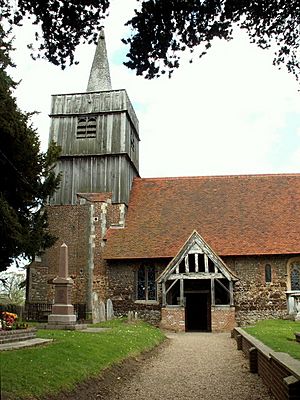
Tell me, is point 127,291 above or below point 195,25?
below

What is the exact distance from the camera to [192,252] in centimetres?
2283

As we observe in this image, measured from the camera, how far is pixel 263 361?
9930 mm

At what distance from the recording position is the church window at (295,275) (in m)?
23.8

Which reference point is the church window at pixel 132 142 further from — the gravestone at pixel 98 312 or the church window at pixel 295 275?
the church window at pixel 295 275

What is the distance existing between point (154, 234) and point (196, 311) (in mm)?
4720

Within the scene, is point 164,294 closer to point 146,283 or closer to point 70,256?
point 146,283

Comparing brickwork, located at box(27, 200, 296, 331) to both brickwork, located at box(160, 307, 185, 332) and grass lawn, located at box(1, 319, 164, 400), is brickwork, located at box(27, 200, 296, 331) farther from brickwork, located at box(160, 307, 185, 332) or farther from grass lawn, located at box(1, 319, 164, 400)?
grass lawn, located at box(1, 319, 164, 400)

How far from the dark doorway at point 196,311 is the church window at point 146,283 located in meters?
2.00

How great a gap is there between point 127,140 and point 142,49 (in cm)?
2180

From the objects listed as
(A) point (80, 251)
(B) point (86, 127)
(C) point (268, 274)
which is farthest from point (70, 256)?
(C) point (268, 274)

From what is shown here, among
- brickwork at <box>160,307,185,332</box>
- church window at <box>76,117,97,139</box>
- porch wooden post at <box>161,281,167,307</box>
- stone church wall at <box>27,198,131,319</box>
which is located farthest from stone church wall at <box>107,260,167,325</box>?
church window at <box>76,117,97,139</box>

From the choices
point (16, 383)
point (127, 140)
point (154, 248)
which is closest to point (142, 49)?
point (16, 383)

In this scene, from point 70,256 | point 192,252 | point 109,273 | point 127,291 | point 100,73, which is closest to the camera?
point 192,252

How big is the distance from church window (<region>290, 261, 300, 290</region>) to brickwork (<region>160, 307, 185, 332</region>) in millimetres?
5791
